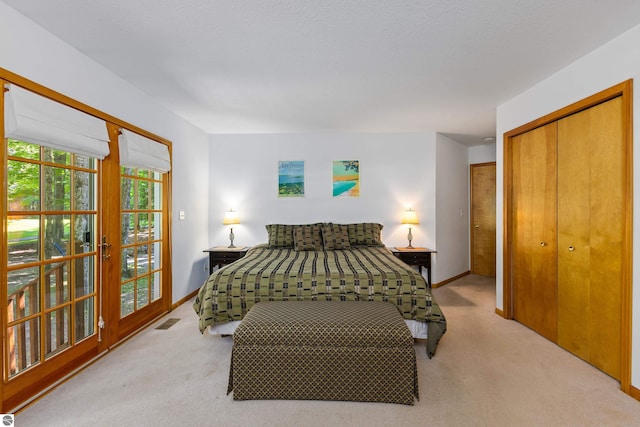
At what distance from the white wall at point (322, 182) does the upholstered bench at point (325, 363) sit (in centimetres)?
295

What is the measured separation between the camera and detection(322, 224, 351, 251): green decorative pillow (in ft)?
13.6

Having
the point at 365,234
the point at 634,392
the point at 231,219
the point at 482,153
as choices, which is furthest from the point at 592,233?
the point at 231,219

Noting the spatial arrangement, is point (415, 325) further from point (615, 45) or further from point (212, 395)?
point (615, 45)

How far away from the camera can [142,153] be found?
9.64 feet

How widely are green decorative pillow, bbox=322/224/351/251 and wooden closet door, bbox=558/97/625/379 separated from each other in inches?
94.3

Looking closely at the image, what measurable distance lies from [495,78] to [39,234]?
399 centimetres

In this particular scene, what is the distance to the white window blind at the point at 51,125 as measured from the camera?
1795 millimetres

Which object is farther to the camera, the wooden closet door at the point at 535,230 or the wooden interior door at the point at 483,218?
the wooden interior door at the point at 483,218

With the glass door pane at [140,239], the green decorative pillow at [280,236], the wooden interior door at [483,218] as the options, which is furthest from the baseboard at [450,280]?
the glass door pane at [140,239]

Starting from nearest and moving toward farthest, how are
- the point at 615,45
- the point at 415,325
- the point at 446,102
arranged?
1. the point at 615,45
2. the point at 415,325
3. the point at 446,102

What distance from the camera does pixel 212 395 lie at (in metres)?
2.00

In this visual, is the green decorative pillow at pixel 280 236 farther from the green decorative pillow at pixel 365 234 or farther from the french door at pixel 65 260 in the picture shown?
the french door at pixel 65 260

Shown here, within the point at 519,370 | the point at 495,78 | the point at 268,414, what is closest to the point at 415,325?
the point at 519,370

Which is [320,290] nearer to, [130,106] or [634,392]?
[634,392]
